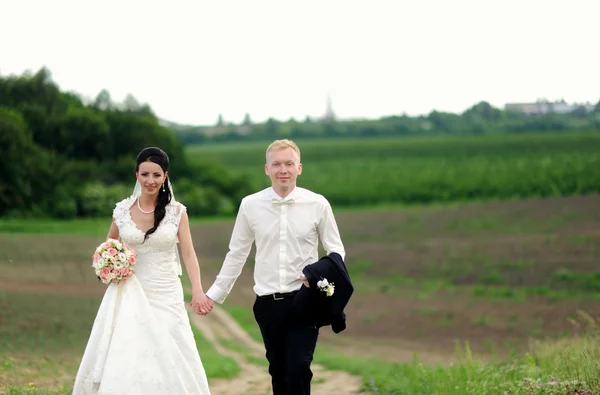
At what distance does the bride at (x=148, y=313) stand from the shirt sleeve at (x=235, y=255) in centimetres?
16

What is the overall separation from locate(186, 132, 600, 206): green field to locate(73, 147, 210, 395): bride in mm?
44204

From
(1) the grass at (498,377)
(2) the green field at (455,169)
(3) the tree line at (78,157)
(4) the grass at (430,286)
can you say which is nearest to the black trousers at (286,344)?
(1) the grass at (498,377)

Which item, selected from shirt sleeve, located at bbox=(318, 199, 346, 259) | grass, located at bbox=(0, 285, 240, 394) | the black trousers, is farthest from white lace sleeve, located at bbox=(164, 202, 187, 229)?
grass, located at bbox=(0, 285, 240, 394)

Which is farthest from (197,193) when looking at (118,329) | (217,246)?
(118,329)

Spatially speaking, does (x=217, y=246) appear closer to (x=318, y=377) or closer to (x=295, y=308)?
(x=318, y=377)

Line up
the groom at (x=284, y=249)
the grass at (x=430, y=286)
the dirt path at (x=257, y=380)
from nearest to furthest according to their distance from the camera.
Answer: the groom at (x=284, y=249)
the dirt path at (x=257, y=380)
the grass at (x=430, y=286)

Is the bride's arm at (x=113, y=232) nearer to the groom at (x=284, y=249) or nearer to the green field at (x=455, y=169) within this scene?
the groom at (x=284, y=249)

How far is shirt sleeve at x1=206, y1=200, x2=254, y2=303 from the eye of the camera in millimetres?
7250

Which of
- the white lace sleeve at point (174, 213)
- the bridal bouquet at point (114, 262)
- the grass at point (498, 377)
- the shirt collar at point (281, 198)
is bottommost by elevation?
the grass at point (498, 377)

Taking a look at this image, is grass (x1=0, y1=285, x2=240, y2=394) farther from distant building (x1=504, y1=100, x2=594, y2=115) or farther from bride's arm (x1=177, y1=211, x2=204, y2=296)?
distant building (x1=504, y1=100, x2=594, y2=115)

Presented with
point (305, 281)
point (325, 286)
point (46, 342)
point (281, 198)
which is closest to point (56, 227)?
point (46, 342)

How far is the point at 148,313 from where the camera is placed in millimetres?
7266

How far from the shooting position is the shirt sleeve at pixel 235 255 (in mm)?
7250

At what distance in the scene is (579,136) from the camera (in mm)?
61375
